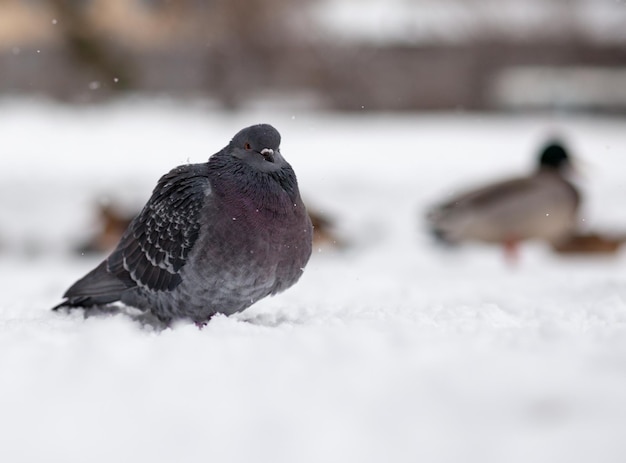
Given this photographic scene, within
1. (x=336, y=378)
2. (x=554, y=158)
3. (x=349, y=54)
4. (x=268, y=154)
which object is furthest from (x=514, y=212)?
(x=349, y=54)

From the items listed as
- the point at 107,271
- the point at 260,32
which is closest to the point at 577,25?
the point at 260,32

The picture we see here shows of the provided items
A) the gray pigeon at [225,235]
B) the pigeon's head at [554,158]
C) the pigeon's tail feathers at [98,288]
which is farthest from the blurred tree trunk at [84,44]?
the gray pigeon at [225,235]

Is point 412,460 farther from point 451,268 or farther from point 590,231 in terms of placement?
point 590,231

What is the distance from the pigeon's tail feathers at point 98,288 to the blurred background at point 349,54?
50.3 feet

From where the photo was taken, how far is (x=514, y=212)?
25.9ft

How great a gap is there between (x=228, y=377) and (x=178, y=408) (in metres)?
0.18

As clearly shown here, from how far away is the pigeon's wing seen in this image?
3.46 meters

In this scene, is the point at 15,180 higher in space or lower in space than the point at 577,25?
lower

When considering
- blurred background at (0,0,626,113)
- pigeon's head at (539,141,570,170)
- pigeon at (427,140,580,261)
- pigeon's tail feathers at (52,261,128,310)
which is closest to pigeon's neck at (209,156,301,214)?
pigeon's tail feathers at (52,261,128,310)

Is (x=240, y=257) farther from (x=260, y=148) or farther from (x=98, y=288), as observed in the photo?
(x=98, y=288)

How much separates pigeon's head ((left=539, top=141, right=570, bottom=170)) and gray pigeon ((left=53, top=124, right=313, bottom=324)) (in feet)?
18.2

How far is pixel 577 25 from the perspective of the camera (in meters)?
23.7

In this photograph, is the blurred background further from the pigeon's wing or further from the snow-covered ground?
the pigeon's wing

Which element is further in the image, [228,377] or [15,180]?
[15,180]
